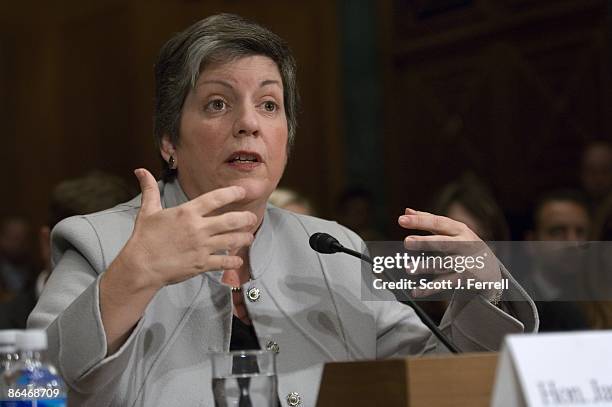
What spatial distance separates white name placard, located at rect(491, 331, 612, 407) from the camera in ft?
4.48

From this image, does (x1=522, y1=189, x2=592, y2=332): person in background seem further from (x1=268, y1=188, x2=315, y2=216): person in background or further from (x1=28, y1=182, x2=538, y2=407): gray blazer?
(x1=268, y1=188, x2=315, y2=216): person in background

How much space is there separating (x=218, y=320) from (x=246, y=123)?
17.2 inches

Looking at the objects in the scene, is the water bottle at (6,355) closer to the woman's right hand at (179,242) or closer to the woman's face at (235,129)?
the woman's right hand at (179,242)

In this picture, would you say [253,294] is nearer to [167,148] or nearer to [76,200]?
[167,148]

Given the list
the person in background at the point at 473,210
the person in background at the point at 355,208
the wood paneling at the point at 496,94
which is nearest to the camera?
the person in background at the point at 473,210

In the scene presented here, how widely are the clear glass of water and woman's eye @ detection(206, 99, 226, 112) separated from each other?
0.80m

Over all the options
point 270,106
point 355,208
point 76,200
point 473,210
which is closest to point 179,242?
point 270,106

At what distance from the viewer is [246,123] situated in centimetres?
226

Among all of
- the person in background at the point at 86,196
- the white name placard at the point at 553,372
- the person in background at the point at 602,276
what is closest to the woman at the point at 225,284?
the person in background at the point at 602,276

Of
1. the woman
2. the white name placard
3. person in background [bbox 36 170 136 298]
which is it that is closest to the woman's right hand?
the woman

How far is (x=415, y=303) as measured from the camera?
6.47 ft

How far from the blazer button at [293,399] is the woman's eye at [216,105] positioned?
2.14 ft

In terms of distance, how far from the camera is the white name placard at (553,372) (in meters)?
1.37

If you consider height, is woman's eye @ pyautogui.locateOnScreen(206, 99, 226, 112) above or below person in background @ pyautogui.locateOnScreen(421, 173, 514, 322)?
below
